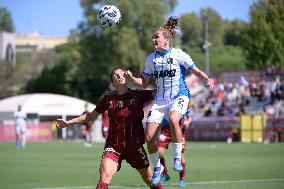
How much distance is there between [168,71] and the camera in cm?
1420

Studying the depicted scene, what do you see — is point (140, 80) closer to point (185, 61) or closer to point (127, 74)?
point (185, 61)

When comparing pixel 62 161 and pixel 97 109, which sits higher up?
pixel 97 109

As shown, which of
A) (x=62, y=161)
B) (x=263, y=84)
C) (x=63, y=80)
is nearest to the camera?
(x=62, y=161)

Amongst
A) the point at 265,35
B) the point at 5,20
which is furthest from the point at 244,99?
the point at 5,20

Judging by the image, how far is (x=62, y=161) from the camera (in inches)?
1091

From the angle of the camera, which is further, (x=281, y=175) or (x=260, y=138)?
(x=260, y=138)

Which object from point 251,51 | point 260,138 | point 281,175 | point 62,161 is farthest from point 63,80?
point 281,175

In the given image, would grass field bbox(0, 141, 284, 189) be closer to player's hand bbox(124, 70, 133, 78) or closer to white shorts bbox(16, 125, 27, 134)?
player's hand bbox(124, 70, 133, 78)

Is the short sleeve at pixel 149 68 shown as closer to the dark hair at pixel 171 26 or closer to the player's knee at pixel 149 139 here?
the dark hair at pixel 171 26

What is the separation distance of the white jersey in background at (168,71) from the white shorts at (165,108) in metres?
0.09

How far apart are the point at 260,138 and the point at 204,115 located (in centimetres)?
847

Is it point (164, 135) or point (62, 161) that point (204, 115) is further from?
point (164, 135)

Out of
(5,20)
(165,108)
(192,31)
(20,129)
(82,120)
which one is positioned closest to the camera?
(82,120)

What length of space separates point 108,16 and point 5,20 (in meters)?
123
